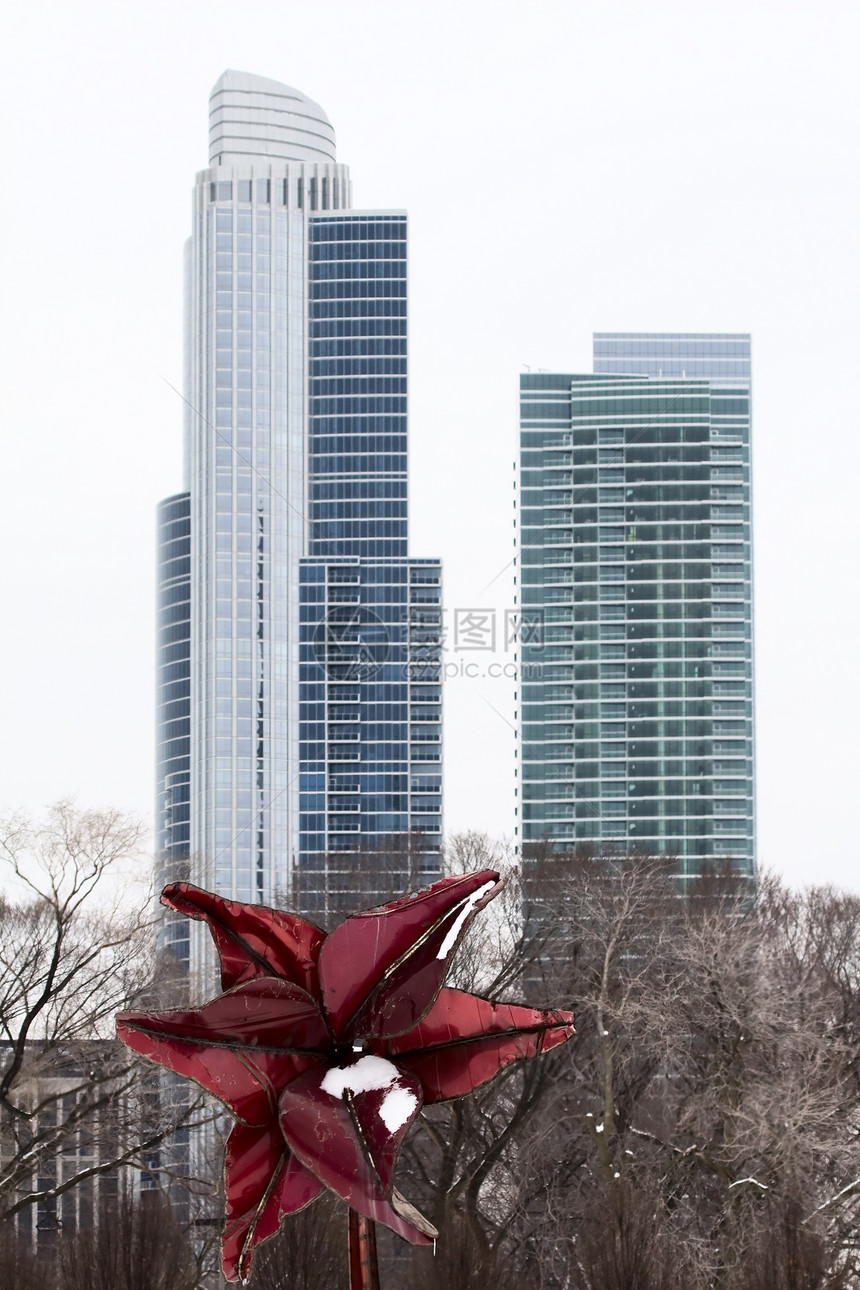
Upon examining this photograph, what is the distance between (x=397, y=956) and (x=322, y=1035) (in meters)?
0.82

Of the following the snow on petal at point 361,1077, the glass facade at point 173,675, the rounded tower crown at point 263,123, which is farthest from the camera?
the rounded tower crown at point 263,123

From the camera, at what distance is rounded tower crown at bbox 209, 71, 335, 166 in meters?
180

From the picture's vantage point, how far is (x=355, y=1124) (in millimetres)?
12062

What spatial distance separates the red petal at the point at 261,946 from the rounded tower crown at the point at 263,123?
174081 mm

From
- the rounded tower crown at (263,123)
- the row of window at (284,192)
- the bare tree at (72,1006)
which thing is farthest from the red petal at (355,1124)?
the rounded tower crown at (263,123)

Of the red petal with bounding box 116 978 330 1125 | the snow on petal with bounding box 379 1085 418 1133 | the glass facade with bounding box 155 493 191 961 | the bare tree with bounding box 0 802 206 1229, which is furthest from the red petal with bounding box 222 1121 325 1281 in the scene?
the glass facade with bounding box 155 493 191 961

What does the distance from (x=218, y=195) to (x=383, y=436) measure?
3160 centimetres

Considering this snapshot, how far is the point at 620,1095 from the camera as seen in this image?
151 ft

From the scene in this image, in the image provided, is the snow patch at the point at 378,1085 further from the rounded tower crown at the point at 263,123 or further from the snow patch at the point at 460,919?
the rounded tower crown at the point at 263,123

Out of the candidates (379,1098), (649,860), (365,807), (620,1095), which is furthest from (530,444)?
(379,1098)

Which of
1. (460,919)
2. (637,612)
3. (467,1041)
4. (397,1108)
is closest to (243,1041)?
(397,1108)

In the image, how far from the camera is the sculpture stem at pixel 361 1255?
11.8 m

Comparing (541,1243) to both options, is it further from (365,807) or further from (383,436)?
(383,436)

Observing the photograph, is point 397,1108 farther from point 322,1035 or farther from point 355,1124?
point 322,1035
